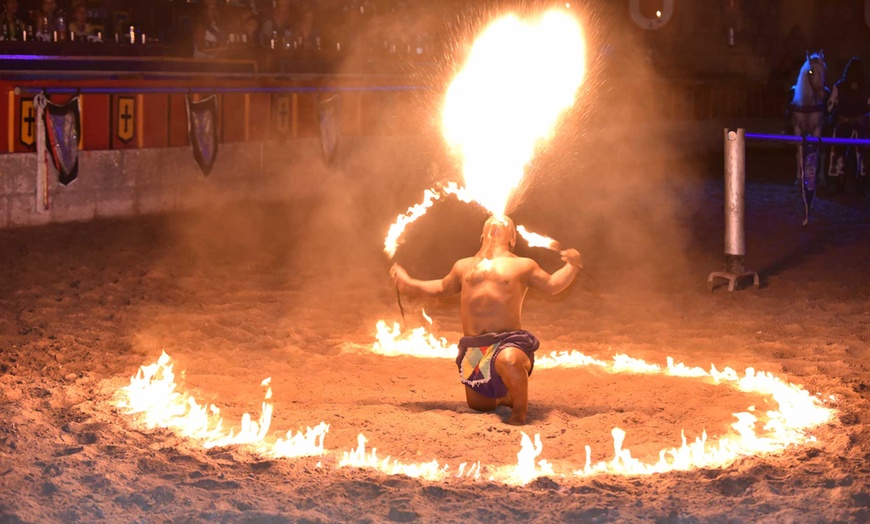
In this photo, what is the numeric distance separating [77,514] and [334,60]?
42.6 ft

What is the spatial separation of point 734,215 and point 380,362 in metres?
4.54

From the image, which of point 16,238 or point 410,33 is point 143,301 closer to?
point 16,238

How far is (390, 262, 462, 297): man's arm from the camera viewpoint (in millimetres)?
6867

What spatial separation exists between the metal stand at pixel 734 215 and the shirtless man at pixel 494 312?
4562 mm

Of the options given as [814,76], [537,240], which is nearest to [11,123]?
[537,240]

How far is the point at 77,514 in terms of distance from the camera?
491 cm

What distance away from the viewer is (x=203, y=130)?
46.5ft

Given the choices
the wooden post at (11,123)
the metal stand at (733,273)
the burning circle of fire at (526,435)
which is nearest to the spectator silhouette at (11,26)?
the wooden post at (11,123)

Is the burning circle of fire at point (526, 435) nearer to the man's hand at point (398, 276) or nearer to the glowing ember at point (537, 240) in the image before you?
the man's hand at point (398, 276)

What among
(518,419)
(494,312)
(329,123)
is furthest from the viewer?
(329,123)

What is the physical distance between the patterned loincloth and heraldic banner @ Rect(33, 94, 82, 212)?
7259 mm

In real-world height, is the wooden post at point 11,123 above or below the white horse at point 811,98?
below

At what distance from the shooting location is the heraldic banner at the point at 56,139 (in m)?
12.1

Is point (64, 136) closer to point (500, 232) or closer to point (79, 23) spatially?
point (79, 23)
